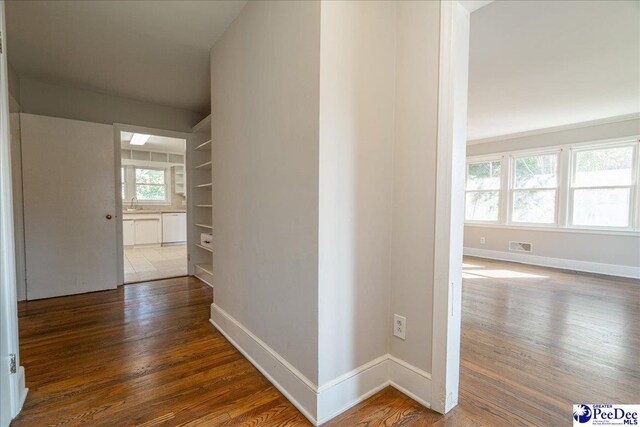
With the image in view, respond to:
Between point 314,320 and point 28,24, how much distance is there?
10.5 ft

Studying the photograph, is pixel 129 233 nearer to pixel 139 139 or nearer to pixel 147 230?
pixel 147 230

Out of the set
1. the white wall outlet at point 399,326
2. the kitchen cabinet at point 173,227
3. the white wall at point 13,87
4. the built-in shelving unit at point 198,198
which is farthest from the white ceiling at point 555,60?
the kitchen cabinet at point 173,227

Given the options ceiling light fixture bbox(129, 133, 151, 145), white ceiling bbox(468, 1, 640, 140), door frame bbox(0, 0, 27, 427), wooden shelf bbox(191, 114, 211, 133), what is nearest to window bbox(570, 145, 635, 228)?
white ceiling bbox(468, 1, 640, 140)

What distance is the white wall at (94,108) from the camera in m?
3.25

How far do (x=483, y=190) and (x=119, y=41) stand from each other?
641cm

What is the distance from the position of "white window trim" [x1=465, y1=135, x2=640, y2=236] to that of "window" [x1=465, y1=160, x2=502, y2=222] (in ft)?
0.30

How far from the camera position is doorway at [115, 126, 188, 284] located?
253 inches

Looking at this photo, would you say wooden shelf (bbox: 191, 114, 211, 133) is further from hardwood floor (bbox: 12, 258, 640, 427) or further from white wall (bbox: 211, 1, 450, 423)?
hardwood floor (bbox: 12, 258, 640, 427)

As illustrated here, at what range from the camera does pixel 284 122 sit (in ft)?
5.14

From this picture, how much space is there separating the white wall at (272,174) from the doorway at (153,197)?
419 cm

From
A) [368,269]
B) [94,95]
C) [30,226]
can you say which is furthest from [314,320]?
[94,95]

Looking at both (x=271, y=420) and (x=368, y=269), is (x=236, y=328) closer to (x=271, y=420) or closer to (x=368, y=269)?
(x=271, y=420)

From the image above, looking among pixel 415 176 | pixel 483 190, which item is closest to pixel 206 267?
pixel 415 176

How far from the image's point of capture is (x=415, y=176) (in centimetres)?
153
